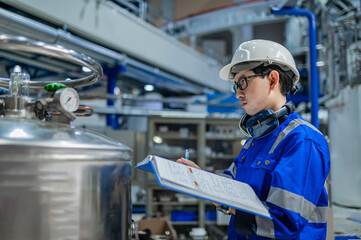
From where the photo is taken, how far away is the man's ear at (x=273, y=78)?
1.22 m

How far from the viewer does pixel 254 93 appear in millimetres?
1220

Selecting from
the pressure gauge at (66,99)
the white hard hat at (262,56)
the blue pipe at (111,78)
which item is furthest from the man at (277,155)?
the blue pipe at (111,78)

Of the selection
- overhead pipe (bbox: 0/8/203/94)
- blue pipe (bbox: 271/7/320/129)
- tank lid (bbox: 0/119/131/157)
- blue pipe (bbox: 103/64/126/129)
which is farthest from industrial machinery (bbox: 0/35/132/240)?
blue pipe (bbox: 103/64/126/129)

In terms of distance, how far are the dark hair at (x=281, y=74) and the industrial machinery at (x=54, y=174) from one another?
0.62 metres

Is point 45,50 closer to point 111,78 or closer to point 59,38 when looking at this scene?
point 59,38

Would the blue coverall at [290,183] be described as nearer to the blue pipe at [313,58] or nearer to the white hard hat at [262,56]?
the white hard hat at [262,56]

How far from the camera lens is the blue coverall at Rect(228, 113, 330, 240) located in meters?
0.95

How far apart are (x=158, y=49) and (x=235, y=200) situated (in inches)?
217

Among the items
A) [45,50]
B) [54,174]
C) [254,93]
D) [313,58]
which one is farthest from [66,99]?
[313,58]

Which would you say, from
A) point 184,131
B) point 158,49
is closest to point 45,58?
point 158,49

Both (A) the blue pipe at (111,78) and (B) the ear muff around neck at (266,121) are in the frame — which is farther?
(A) the blue pipe at (111,78)

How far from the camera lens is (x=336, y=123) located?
3.52 metres

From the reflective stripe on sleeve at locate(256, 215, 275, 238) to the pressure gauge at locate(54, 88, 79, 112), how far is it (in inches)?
26.3

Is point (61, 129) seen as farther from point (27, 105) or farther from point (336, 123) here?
point (336, 123)
